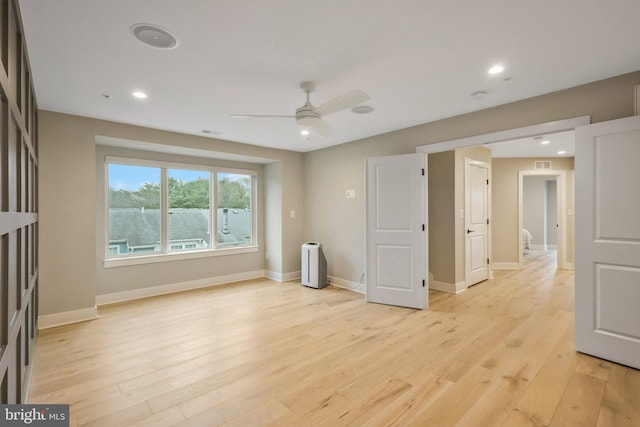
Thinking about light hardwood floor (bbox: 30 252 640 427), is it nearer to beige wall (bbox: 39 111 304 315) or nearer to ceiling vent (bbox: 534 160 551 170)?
beige wall (bbox: 39 111 304 315)

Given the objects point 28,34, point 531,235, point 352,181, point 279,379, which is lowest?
point 279,379

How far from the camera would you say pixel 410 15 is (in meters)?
1.87

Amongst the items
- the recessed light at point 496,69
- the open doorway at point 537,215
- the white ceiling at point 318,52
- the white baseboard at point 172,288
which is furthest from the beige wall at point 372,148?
the open doorway at point 537,215

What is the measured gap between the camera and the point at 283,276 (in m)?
5.85

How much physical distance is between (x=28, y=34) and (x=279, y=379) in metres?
2.99

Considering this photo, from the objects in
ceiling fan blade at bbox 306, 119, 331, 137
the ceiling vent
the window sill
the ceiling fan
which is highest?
the ceiling vent

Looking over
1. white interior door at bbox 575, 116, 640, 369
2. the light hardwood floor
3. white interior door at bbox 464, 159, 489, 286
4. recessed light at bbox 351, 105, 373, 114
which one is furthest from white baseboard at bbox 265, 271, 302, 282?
white interior door at bbox 575, 116, 640, 369

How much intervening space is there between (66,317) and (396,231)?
4.23 meters

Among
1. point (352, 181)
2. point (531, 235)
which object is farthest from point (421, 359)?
point (531, 235)

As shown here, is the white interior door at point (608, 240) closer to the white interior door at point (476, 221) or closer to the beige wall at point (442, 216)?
the beige wall at point (442, 216)

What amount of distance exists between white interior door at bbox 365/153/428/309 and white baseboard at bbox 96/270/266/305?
263cm

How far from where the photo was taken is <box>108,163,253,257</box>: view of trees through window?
468 centimetres

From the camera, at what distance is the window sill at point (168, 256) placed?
453 cm

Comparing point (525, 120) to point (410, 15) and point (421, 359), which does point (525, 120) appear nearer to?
point (410, 15)
